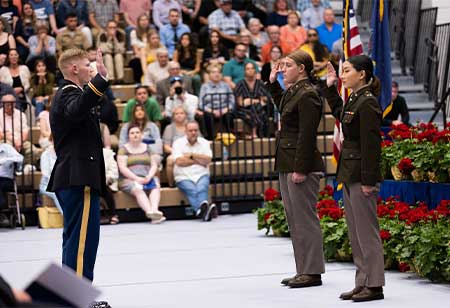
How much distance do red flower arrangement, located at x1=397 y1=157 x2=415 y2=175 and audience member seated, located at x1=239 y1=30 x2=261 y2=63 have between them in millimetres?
7924

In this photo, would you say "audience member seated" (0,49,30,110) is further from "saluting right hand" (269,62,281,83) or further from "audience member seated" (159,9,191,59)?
"saluting right hand" (269,62,281,83)

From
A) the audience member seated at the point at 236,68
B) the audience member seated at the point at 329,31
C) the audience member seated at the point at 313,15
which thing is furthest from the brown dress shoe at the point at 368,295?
the audience member seated at the point at 313,15

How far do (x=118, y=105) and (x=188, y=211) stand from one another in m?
2.39

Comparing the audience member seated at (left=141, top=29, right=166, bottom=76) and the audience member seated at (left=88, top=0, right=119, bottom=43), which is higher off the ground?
the audience member seated at (left=88, top=0, right=119, bottom=43)

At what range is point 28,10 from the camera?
18312mm

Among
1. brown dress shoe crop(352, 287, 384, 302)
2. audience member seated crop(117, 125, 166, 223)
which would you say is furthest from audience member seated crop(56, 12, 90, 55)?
brown dress shoe crop(352, 287, 384, 302)

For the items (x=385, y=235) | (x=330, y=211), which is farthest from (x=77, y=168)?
(x=330, y=211)

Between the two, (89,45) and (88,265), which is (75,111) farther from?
(89,45)

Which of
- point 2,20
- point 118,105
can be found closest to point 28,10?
point 2,20

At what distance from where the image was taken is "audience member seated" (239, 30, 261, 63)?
1836 cm

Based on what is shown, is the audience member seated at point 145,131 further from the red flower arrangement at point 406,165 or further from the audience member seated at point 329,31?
the red flower arrangement at point 406,165

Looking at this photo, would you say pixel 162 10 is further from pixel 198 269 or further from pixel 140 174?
pixel 198 269

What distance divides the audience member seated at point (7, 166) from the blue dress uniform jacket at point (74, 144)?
6369 millimetres

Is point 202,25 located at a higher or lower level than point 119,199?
higher
